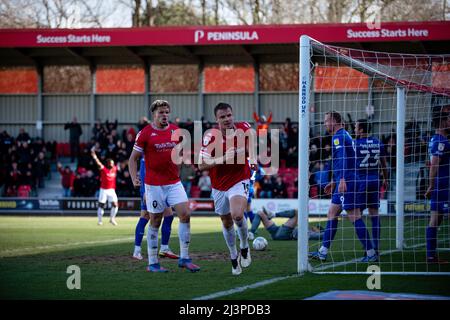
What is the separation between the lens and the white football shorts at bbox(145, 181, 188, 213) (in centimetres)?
1061

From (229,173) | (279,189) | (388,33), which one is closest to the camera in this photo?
(229,173)

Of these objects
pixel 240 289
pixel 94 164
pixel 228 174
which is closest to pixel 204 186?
pixel 94 164

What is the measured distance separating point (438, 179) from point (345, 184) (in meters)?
1.41

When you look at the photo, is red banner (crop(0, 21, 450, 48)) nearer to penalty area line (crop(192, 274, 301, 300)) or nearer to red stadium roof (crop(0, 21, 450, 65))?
red stadium roof (crop(0, 21, 450, 65))

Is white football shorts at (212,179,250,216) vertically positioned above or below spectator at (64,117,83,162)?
below

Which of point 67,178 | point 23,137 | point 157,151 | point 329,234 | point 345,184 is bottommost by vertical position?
point 329,234

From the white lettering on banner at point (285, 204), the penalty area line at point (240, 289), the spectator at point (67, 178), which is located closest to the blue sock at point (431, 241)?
the penalty area line at point (240, 289)

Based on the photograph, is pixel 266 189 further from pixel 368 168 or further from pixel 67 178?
pixel 368 168

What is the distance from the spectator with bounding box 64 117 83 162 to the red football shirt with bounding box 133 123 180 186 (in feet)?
79.6

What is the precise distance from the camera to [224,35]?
103 feet

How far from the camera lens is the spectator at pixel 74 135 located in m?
34.3

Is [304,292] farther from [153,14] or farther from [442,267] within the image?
[153,14]

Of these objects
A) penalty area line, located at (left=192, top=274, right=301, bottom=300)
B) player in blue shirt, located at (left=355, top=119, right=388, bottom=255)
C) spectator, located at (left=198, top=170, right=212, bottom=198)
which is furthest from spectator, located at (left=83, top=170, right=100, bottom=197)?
penalty area line, located at (left=192, top=274, right=301, bottom=300)

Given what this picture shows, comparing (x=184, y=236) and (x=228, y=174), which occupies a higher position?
(x=228, y=174)
